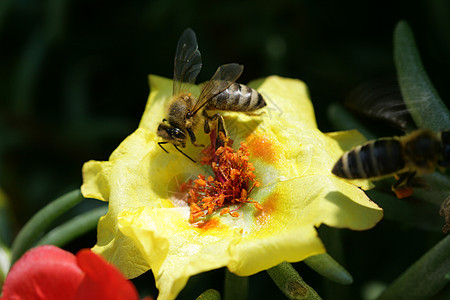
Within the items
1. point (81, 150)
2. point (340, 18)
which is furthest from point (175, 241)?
point (340, 18)

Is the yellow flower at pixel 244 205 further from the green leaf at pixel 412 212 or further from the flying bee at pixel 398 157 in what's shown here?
the green leaf at pixel 412 212

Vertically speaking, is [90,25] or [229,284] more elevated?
[90,25]

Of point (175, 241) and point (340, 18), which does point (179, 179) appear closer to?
point (175, 241)

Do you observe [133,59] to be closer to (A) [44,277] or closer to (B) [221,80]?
(B) [221,80]

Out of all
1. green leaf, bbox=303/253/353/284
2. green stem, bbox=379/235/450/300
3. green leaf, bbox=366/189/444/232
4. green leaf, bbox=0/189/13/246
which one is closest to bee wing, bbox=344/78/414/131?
green leaf, bbox=366/189/444/232

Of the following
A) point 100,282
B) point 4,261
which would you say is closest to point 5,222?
point 4,261

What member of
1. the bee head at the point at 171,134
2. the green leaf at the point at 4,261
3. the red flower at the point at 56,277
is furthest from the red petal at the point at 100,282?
the green leaf at the point at 4,261
